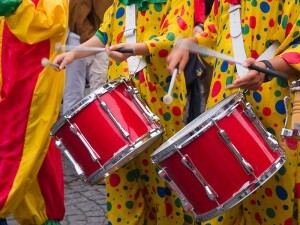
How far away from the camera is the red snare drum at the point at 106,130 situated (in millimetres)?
2715

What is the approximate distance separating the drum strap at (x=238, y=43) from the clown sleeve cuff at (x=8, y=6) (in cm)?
124

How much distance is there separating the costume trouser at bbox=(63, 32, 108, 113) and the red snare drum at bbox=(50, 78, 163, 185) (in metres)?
2.92

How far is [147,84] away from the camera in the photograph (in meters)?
2.99

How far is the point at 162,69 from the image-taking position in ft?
9.59

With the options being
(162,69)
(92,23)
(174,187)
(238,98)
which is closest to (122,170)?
(162,69)

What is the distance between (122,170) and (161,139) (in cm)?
23

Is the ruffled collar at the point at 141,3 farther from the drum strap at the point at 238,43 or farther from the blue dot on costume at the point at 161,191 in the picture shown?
the blue dot on costume at the point at 161,191

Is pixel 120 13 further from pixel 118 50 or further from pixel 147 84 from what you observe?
pixel 118 50

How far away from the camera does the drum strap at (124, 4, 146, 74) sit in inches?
116

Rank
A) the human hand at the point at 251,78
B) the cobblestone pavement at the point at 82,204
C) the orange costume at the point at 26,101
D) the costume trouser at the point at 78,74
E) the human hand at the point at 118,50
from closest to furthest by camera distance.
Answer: the human hand at the point at 251,78 → the human hand at the point at 118,50 → the orange costume at the point at 26,101 → the cobblestone pavement at the point at 82,204 → the costume trouser at the point at 78,74

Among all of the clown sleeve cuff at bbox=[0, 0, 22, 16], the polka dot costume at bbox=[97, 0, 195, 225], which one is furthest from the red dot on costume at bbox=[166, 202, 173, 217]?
the clown sleeve cuff at bbox=[0, 0, 22, 16]

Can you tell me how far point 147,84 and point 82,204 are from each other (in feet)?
5.69

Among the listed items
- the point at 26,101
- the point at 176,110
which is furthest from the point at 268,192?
the point at 26,101

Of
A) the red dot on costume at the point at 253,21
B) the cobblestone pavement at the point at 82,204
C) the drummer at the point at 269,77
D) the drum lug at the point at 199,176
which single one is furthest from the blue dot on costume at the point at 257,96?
the cobblestone pavement at the point at 82,204
